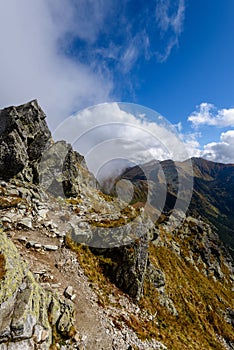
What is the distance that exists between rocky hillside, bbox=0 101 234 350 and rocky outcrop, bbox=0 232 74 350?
41 millimetres

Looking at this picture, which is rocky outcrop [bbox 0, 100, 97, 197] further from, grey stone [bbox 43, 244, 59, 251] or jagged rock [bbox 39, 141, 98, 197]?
grey stone [bbox 43, 244, 59, 251]

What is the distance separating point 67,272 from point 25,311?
21.3ft

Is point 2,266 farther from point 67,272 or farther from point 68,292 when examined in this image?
point 67,272

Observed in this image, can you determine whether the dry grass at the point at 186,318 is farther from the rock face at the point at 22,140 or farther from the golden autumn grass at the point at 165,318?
the rock face at the point at 22,140

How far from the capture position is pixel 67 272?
16.4 m

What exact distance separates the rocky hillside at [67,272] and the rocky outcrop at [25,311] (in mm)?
41

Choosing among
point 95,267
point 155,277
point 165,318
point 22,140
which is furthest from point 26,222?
point 155,277

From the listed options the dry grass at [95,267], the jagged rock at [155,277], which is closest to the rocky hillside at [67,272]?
the jagged rock at [155,277]

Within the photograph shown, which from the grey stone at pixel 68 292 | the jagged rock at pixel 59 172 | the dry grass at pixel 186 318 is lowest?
the dry grass at pixel 186 318

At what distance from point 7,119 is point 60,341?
26.4 meters

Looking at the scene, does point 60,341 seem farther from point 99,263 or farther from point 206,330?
point 206,330

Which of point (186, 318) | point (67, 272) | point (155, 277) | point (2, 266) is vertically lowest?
point (186, 318)

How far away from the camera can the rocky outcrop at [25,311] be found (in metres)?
9.37

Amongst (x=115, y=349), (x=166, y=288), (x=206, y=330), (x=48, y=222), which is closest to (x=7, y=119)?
(x=48, y=222)
